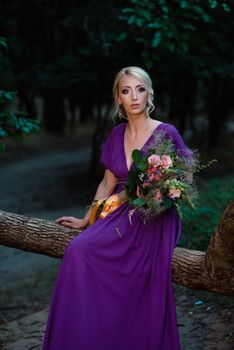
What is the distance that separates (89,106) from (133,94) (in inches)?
794

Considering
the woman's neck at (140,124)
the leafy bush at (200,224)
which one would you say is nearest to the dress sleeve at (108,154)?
the woman's neck at (140,124)

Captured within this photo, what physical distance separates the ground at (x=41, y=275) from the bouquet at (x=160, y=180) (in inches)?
52.9

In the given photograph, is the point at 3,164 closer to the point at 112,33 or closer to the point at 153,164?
the point at 112,33

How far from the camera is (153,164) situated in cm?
341

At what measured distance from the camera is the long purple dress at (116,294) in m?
3.42

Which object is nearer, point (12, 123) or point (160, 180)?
point (160, 180)

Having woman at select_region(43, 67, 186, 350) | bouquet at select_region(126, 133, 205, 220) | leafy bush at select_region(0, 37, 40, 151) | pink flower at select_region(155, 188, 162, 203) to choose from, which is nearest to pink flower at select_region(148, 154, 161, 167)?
bouquet at select_region(126, 133, 205, 220)

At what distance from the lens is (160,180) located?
3396 millimetres

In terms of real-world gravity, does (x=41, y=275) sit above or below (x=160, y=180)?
below

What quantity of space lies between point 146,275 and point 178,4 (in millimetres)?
3503

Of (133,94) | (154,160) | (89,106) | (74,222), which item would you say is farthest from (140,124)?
(89,106)

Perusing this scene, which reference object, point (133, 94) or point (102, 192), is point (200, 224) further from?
point (133, 94)

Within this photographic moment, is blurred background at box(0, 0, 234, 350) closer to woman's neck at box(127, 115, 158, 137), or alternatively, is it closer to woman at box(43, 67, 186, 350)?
woman at box(43, 67, 186, 350)

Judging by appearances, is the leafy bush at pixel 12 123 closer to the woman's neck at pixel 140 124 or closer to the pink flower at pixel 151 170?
the woman's neck at pixel 140 124
